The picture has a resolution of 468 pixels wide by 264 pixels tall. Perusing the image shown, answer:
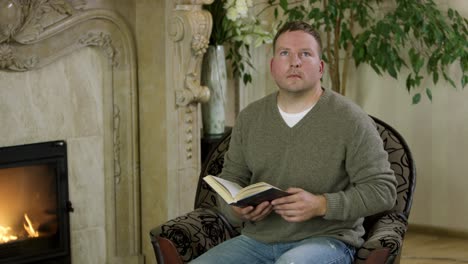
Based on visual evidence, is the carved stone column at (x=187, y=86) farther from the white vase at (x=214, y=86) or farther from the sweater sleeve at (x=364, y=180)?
the sweater sleeve at (x=364, y=180)

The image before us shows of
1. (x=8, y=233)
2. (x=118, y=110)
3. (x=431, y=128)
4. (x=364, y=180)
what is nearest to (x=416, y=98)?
(x=431, y=128)

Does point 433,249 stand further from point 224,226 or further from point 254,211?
point 254,211

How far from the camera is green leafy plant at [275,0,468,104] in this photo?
14.0 feet

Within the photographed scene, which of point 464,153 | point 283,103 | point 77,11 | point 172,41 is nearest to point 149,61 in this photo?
point 172,41

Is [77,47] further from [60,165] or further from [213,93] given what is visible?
[213,93]

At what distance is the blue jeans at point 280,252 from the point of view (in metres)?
2.55

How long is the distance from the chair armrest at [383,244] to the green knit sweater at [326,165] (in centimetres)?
6

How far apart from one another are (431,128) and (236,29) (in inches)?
49.2

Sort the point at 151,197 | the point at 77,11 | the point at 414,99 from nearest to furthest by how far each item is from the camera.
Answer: the point at 77,11
the point at 151,197
the point at 414,99

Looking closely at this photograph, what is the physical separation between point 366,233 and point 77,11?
1522 mm

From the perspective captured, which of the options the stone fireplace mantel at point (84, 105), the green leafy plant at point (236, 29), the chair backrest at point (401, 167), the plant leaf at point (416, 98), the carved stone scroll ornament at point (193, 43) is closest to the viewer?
the chair backrest at point (401, 167)

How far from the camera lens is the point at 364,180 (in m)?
2.62

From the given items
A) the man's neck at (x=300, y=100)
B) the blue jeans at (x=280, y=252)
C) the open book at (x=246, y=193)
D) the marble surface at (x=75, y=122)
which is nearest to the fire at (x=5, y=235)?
the marble surface at (x=75, y=122)

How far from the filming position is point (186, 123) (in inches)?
151
